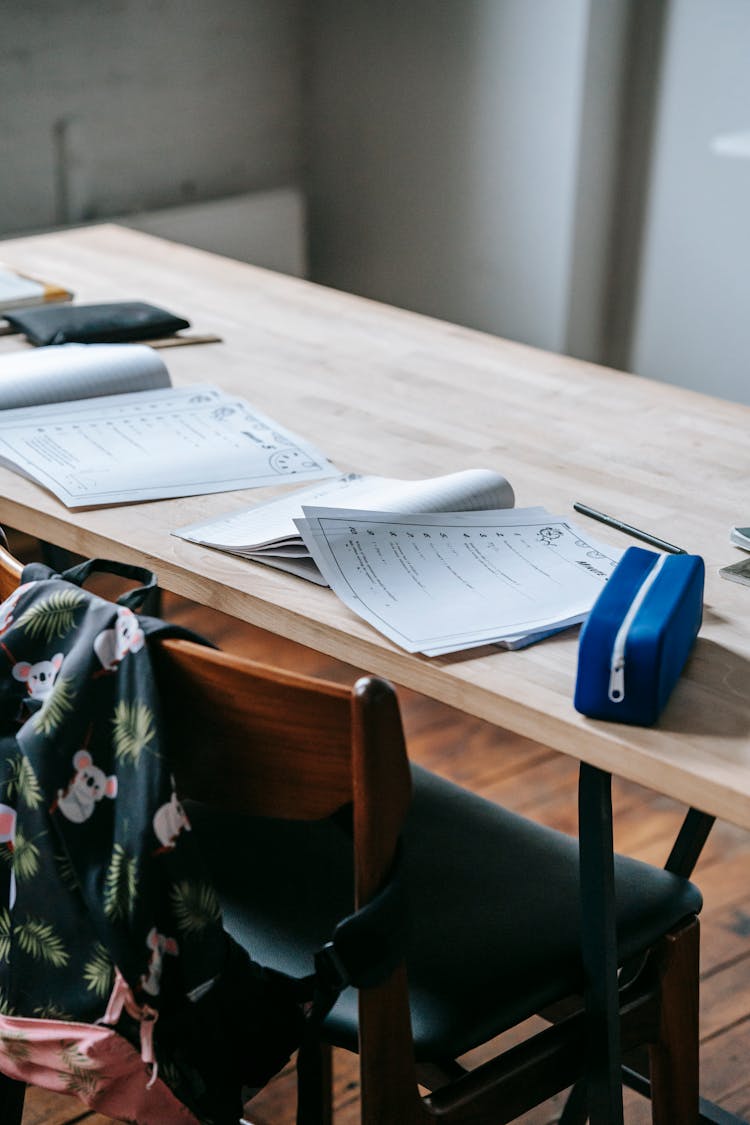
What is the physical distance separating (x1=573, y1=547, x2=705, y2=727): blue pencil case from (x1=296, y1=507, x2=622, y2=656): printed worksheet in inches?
4.4

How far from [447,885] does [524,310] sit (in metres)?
2.86

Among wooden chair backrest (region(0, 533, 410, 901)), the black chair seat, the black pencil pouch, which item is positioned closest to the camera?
wooden chair backrest (region(0, 533, 410, 901))

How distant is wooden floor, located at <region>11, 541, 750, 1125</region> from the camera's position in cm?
177

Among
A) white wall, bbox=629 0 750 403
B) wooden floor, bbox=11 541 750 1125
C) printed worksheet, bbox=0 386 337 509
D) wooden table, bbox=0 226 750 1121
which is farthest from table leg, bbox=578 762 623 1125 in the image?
white wall, bbox=629 0 750 403

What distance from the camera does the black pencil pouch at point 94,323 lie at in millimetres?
1954

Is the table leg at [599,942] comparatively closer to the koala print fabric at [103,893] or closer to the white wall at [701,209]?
the koala print fabric at [103,893]

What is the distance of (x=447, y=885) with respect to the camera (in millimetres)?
1236

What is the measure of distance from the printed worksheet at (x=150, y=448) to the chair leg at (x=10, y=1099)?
547mm

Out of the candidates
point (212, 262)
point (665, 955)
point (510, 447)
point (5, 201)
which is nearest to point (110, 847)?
point (665, 955)

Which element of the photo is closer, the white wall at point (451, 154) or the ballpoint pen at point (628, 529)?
the ballpoint pen at point (628, 529)

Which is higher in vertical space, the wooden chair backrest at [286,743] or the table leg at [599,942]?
the wooden chair backrest at [286,743]

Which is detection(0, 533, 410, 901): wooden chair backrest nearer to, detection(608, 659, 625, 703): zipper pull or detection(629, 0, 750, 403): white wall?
detection(608, 659, 625, 703): zipper pull

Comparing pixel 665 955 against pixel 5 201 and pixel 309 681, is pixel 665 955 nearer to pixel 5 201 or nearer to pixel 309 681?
pixel 309 681

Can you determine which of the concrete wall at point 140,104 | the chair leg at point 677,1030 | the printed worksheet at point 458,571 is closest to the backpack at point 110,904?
the printed worksheet at point 458,571
